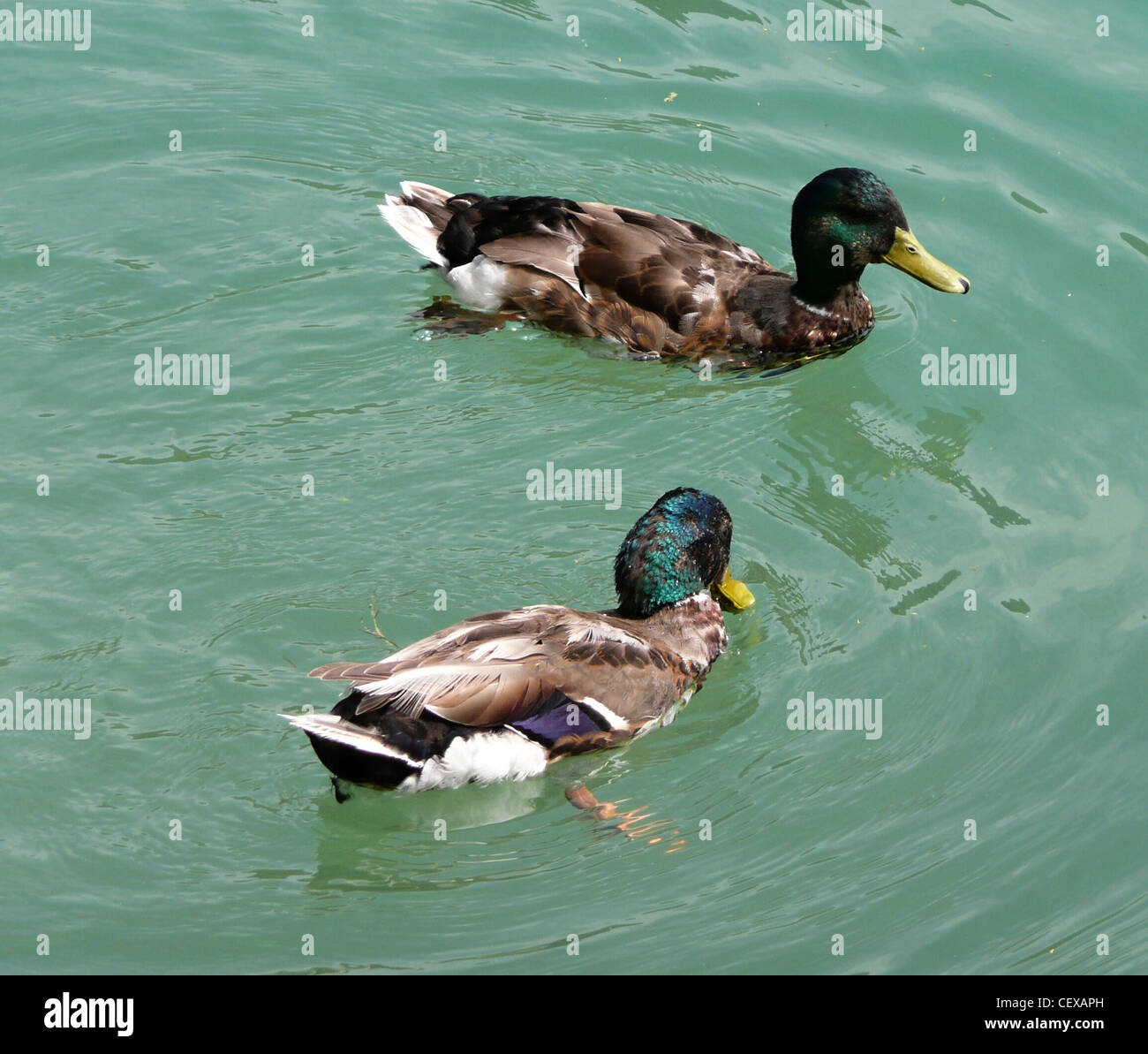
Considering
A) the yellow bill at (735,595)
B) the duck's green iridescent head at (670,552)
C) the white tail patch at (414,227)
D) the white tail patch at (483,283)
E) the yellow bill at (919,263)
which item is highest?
the yellow bill at (919,263)

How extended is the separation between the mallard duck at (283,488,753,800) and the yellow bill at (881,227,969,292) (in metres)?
3.22

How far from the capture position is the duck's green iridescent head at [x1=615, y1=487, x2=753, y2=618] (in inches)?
341

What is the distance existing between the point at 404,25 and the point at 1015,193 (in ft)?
16.6

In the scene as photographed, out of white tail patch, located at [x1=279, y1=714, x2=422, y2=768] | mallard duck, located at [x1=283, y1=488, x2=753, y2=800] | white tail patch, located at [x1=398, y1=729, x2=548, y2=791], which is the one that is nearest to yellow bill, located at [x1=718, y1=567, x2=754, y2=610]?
mallard duck, located at [x1=283, y1=488, x2=753, y2=800]

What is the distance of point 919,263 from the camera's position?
1122 cm

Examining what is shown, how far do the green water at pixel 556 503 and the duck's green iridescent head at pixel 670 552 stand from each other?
436 mm

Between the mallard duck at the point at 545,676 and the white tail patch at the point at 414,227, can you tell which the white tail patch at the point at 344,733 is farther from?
the white tail patch at the point at 414,227

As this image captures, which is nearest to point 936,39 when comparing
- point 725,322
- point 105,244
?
point 725,322

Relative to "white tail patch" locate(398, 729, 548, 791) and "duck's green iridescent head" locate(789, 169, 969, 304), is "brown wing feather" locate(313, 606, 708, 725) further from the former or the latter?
"duck's green iridescent head" locate(789, 169, 969, 304)

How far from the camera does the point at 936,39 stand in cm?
1381

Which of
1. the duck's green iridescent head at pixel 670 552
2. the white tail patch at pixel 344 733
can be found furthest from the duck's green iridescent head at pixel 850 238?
the white tail patch at pixel 344 733

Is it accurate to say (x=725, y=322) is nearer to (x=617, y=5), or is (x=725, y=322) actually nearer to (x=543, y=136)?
(x=543, y=136)

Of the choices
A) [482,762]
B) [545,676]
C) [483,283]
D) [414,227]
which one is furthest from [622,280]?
[482,762]

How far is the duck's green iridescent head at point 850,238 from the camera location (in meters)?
11.1
